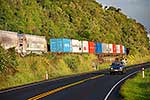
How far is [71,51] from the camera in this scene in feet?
210

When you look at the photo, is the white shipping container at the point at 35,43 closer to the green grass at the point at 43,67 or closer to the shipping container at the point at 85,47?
the green grass at the point at 43,67

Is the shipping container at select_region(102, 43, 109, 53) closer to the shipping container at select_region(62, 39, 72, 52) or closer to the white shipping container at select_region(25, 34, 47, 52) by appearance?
the shipping container at select_region(62, 39, 72, 52)

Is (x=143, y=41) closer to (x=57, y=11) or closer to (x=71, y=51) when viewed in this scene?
(x=57, y=11)

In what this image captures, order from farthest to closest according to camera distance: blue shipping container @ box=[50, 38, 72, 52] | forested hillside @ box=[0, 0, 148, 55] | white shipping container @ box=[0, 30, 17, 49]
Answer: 1. forested hillside @ box=[0, 0, 148, 55]
2. blue shipping container @ box=[50, 38, 72, 52]
3. white shipping container @ box=[0, 30, 17, 49]

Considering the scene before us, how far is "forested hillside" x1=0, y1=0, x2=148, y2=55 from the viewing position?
67.6 m

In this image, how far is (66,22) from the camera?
90.0 meters

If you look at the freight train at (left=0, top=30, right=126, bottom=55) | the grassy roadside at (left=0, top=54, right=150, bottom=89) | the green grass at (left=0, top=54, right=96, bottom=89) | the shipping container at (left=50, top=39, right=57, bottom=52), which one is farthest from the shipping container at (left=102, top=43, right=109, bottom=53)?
the shipping container at (left=50, top=39, right=57, bottom=52)

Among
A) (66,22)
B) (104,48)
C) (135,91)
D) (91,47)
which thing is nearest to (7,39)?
(135,91)

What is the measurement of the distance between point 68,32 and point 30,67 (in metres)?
42.4

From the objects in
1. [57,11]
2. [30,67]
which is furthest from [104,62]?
[30,67]

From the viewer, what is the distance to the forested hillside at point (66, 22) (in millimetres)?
67625

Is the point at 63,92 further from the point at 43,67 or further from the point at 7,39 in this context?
the point at 43,67

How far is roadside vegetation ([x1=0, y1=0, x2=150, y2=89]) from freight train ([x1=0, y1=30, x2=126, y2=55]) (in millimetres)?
1209

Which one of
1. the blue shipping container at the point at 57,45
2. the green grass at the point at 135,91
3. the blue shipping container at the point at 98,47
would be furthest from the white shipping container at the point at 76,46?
the green grass at the point at 135,91
